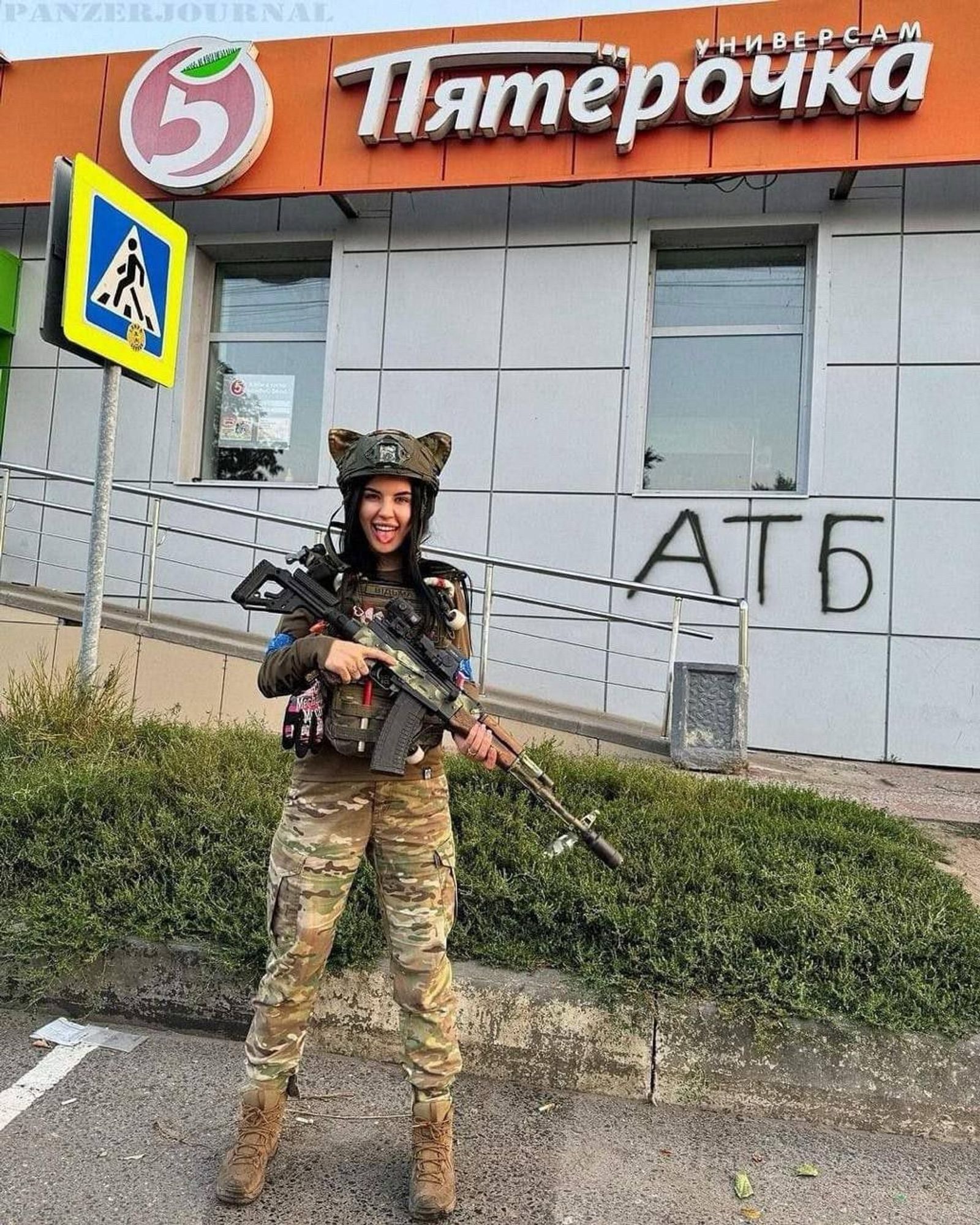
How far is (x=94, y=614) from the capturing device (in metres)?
4.62

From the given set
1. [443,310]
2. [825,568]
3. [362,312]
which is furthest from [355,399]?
[825,568]

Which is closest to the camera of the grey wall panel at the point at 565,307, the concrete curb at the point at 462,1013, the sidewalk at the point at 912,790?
the concrete curb at the point at 462,1013

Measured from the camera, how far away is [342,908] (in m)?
2.32

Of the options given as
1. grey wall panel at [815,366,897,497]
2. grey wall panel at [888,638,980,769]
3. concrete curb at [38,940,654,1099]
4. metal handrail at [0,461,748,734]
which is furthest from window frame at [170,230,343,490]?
concrete curb at [38,940,654,1099]

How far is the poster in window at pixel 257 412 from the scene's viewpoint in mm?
8617

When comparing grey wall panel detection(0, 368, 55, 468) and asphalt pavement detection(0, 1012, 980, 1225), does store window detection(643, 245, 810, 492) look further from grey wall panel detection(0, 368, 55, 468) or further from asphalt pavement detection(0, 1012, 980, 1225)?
grey wall panel detection(0, 368, 55, 468)

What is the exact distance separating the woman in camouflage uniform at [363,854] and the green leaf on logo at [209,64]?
292 inches

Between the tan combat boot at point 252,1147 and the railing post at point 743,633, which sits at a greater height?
the railing post at point 743,633

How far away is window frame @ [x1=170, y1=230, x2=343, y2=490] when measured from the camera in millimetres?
8219

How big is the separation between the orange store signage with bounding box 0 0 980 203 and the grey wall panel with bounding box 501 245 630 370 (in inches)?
27.3

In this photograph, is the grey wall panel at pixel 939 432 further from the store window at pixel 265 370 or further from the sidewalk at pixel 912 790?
the store window at pixel 265 370

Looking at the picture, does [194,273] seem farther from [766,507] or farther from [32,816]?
[32,816]

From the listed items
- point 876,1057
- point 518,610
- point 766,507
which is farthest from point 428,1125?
point 766,507

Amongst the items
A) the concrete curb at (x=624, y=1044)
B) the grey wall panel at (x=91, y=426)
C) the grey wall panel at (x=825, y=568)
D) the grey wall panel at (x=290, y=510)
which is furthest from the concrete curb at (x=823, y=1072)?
the grey wall panel at (x=91, y=426)
